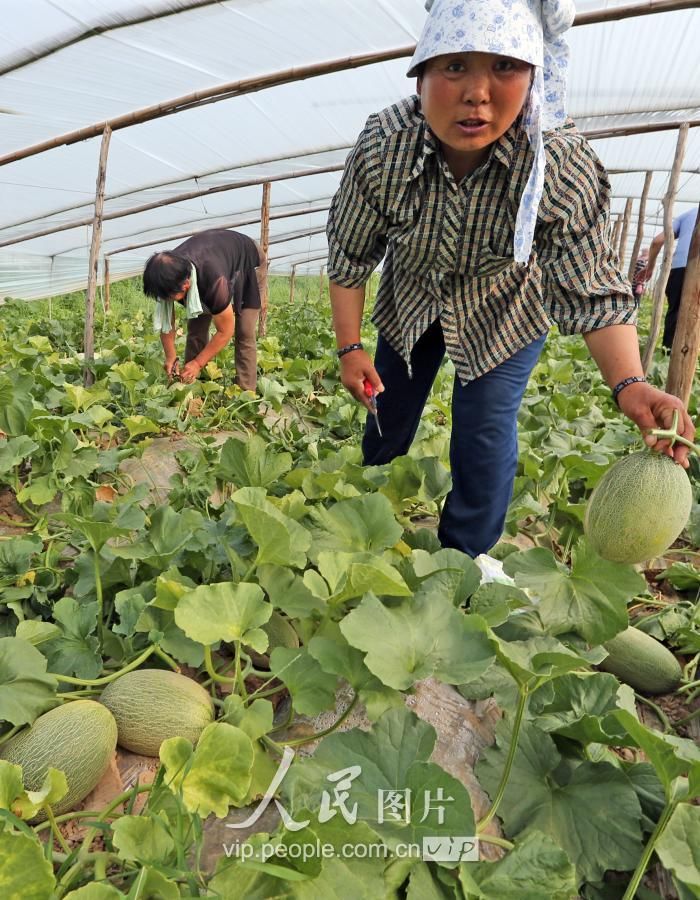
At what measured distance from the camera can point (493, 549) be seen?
217 cm

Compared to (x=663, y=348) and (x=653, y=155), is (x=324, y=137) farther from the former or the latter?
(x=653, y=155)

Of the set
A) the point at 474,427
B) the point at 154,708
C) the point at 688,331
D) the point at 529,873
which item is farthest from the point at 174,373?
the point at 529,873

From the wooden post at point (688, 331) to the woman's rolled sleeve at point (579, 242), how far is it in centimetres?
75

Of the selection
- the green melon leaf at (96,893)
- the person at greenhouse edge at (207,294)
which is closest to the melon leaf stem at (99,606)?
the green melon leaf at (96,893)

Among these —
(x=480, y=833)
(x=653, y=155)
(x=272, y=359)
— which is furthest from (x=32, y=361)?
(x=653, y=155)

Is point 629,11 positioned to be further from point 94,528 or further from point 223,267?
point 94,528

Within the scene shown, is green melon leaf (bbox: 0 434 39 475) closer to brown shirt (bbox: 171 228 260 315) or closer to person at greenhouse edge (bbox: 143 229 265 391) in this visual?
person at greenhouse edge (bbox: 143 229 265 391)

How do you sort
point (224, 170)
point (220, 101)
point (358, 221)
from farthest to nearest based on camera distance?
point (224, 170) → point (220, 101) → point (358, 221)

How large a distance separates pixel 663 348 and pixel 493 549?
4543 millimetres

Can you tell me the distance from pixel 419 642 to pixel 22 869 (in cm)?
71

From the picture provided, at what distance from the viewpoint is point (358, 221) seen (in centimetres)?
189

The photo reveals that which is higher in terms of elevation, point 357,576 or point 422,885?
point 357,576

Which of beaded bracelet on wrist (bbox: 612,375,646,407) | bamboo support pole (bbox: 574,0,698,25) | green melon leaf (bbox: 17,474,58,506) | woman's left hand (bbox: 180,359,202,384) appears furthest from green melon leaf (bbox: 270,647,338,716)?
bamboo support pole (bbox: 574,0,698,25)

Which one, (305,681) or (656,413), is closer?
(305,681)
